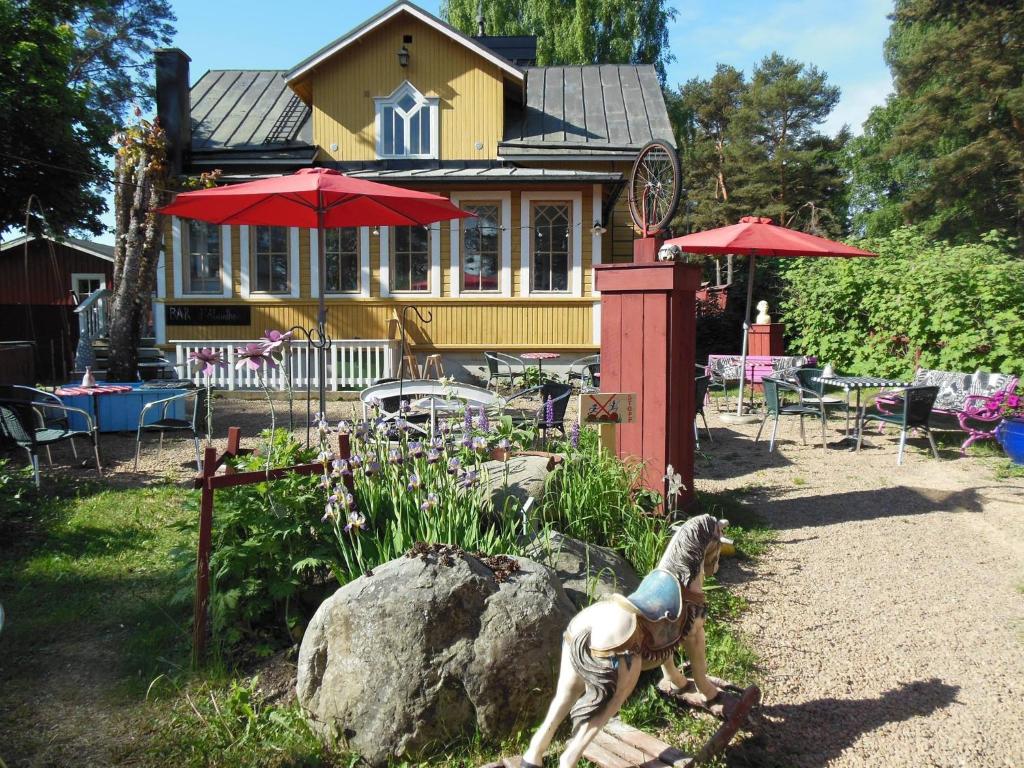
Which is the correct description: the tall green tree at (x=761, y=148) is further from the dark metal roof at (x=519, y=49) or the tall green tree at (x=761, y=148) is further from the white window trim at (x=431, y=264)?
the white window trim at (x=431, y=264)

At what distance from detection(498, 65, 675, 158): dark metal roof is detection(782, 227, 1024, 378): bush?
3776mm

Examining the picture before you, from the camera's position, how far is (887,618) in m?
4.05

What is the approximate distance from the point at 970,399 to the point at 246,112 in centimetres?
1406

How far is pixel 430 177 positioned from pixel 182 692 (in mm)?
11849

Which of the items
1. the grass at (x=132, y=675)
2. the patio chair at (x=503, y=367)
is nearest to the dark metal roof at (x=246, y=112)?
the patio chair at (x=503, y=367)

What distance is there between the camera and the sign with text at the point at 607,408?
4.66 metres

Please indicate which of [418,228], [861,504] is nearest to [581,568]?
[861,504]

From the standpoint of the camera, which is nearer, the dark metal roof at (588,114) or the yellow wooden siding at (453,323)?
the yellow wooden siding at (453,323)

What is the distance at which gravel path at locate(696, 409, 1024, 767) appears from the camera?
117 inches

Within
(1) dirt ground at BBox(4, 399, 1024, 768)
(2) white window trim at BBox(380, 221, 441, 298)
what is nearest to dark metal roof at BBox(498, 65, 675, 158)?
(2) white window trim at BBox(380, 221, 441, 298)

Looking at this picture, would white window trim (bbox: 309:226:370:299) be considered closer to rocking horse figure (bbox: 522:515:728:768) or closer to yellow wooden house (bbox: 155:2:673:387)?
yellow wooden house (bbox: 155:2:673:387)

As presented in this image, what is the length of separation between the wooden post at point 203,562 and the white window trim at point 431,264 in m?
11.4

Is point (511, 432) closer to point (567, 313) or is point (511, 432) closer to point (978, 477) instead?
point (978, 477)

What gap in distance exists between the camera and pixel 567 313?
14477mm
